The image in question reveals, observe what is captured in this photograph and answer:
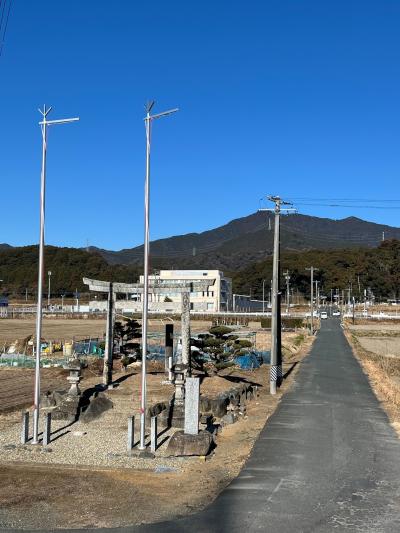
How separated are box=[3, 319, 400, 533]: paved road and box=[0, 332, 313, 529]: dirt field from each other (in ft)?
1.35

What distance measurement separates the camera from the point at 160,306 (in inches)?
925

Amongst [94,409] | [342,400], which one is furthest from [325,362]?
[94,409]

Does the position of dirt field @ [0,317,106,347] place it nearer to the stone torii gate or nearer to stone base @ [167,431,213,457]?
the stone torii gate

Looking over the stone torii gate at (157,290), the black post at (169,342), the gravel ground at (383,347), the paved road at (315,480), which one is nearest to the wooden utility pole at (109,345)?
the stone torii gate at (157,290)

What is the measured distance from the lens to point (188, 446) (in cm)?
1277

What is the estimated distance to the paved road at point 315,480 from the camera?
8.47 m

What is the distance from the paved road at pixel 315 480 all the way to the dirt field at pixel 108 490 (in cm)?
41

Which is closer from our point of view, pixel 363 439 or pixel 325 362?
pixel 363 439

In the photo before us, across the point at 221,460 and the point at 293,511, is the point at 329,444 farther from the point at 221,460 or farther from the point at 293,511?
the point at 293,511

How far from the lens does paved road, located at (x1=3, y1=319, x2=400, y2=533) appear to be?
8469mm

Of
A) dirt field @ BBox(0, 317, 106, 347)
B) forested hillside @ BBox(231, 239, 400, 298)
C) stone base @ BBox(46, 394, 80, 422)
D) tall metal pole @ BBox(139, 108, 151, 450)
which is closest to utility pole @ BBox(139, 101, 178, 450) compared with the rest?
tall metal pole @ BBox(139, 108, 151, 450)

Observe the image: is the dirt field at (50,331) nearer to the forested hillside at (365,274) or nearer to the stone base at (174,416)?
the stone base at (174,416)

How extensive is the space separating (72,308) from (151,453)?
119359mm

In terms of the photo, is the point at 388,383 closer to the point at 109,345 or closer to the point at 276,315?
the point at 276,315
